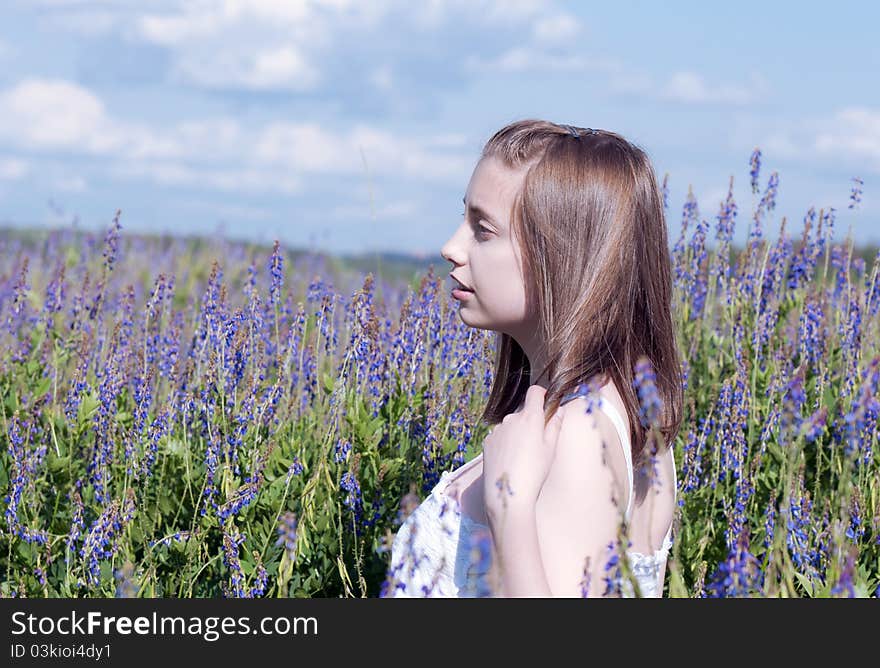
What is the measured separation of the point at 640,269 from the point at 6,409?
271 centimetres

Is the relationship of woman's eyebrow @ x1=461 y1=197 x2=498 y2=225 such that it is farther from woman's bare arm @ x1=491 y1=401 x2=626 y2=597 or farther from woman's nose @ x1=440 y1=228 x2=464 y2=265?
woman's bare arm @ x1=491 y1=401 x2=626 y2=597

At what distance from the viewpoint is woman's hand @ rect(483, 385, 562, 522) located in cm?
181

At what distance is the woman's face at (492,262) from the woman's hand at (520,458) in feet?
1.09

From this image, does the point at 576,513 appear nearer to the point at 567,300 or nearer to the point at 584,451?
the point at 584,451

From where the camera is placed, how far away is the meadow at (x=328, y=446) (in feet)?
10.1

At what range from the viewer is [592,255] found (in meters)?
2.29

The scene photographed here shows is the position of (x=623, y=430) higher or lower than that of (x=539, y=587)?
higher

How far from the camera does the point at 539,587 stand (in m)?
1.81

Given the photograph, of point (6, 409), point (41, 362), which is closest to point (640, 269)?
point (6, 409)

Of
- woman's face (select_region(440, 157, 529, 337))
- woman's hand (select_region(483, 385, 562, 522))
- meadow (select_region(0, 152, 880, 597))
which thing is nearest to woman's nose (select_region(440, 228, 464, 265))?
woman's face (select_region(440, 157, 529, 337))

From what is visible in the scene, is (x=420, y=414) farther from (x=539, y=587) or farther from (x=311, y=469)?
(x=539, y=587)

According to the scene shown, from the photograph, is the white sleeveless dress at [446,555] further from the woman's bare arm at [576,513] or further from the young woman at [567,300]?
the woman's bare arm at [576,513]

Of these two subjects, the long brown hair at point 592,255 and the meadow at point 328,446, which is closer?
the long brown hair at point 592,255

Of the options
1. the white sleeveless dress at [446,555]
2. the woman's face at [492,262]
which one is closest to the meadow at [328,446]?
the white sleeveless dress at [446,555]
